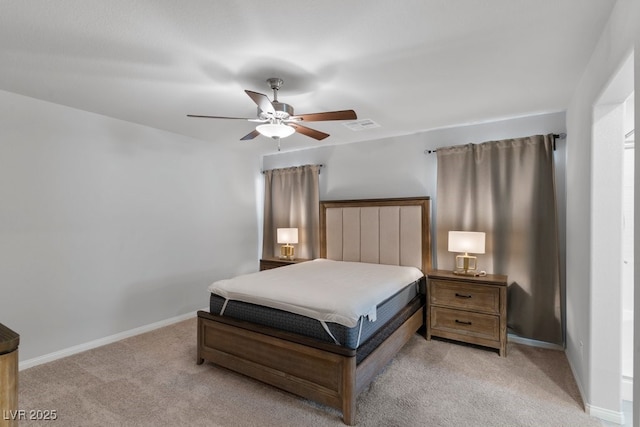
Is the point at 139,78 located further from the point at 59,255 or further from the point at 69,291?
the point at 69,291

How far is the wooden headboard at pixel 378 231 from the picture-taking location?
3.86 metres

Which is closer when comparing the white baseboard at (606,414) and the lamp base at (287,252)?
the white baseboard at (606,414)

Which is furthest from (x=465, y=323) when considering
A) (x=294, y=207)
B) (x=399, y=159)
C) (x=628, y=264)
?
(x=294, y=207)

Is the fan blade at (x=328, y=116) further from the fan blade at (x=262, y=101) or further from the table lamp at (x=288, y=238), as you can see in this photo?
the table lamp at (x=288, y=238)

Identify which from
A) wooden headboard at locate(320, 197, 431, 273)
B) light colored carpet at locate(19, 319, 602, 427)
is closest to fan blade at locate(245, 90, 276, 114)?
light colored carpet at locate(19, 319, 602, 427)

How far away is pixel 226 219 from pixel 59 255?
2.06 meters

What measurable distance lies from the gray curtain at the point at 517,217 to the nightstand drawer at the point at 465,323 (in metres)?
0.45

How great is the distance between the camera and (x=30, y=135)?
2885mm

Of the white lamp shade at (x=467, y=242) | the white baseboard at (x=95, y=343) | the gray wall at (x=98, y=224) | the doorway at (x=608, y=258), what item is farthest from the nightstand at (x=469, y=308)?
the white baseboard at (x=95, y=343)

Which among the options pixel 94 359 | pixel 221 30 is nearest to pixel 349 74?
pixel 221 30

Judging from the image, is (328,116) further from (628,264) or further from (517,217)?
(628,264)

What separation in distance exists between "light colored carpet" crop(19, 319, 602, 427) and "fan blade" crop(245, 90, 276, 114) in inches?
84.3

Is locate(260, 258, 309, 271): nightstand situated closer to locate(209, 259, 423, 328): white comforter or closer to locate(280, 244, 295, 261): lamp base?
locate(280, 244, 295, 261): lamp base

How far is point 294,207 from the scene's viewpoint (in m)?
5.00
